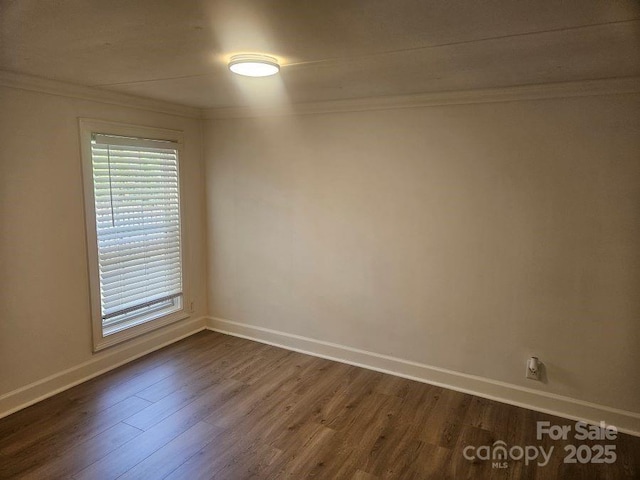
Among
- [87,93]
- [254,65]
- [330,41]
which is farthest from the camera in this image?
[87,93]

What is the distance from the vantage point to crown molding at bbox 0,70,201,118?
8.51 ft

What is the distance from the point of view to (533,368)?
9.36 feet

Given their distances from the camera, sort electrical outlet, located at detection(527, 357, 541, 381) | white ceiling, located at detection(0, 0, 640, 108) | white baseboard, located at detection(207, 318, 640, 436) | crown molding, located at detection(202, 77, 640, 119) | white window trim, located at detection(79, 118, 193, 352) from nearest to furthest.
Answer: white ceiling, located at detection(0, 0, 640, 108), crown molding, located at detection(202, 77, 640, 119), white baseboard, located at detection(207, 318, 640, 436), electrical outlet, located at detection(527, 357, 541, 381), white window trim, located at detection(79, 118, 193, 352)

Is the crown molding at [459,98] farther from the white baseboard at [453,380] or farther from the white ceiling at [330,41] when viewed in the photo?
the white baseboard at [453,380]

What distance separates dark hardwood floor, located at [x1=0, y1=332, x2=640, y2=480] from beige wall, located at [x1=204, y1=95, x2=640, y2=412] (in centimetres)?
42

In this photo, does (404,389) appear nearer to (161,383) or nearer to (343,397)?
(343,397)

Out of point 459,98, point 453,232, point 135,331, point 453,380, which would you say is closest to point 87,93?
point 135,331

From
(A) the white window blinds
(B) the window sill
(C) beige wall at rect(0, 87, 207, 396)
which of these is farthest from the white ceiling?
(B) the window sill

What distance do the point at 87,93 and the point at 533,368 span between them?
384 centimetres

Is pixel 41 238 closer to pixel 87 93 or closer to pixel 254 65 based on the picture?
pixel 87 93

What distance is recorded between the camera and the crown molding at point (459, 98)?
2.51 metres

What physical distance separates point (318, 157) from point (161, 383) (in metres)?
2.28

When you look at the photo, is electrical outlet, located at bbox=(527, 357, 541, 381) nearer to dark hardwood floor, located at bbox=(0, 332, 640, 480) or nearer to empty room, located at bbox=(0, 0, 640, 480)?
empty room, located at bbox=(0, 0, 640, 480)

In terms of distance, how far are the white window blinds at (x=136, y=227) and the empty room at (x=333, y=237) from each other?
0.08 feet
